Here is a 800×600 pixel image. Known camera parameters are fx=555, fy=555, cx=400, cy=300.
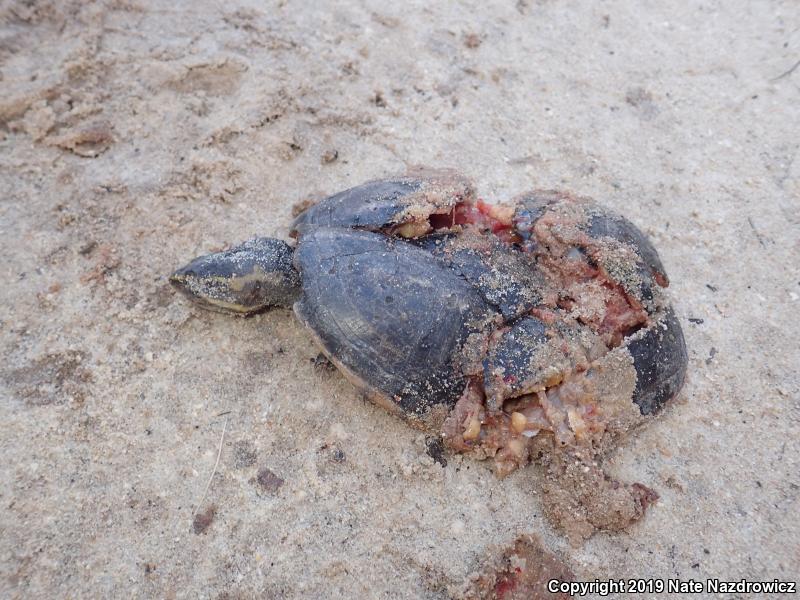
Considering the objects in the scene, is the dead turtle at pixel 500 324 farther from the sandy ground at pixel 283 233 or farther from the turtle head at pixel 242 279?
the sandy ground at pixel 283 233

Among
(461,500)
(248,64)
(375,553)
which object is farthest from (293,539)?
(248,64)

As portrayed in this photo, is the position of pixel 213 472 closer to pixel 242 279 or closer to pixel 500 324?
pixel 242 279

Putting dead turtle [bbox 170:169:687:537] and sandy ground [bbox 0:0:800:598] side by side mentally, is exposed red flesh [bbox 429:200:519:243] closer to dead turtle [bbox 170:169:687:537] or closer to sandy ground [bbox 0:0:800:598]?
dead turtle [bbox 170:169:687:537]

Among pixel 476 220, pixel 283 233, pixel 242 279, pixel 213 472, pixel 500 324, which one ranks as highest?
pixel 476 220

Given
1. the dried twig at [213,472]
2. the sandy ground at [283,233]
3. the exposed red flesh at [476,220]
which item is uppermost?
the exposed red flesh at [476,220]

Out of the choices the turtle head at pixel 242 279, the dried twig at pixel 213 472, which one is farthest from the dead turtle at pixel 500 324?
the dried twig at pixel 213 472

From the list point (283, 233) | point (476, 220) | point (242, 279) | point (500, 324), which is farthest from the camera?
point (283, 233)

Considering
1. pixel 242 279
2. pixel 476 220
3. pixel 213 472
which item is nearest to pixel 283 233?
pixel 242 279
